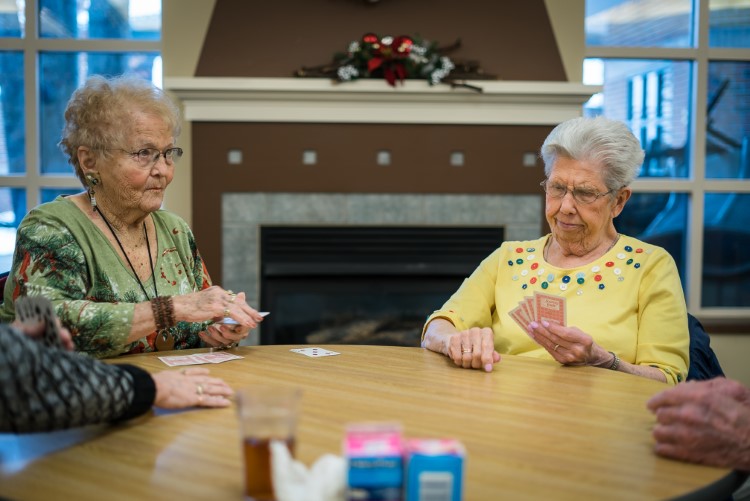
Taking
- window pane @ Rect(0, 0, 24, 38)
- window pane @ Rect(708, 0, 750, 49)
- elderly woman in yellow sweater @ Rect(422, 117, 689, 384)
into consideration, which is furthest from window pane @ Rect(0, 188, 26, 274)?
window pane @ Rect(708, 0, 750, 49)

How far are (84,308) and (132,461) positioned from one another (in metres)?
0.70

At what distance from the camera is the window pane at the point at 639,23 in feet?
15.3

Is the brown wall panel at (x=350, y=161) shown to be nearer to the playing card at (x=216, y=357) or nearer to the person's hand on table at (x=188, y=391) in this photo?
the playing card at (x=216, y=357)

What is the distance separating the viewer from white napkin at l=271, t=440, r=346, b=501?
0.80 m

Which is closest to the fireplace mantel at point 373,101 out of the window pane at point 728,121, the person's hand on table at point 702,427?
the window pane at point 728,121

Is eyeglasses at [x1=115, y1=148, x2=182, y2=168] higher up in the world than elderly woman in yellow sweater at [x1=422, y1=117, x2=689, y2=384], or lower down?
higher up

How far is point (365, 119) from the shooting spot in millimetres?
4121

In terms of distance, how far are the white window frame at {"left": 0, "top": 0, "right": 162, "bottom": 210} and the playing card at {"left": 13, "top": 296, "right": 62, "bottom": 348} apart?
11.8 ft

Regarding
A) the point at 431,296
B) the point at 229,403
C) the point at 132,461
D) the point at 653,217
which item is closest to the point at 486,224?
the point at 431,296

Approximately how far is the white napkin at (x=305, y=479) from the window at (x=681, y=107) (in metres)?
4.28

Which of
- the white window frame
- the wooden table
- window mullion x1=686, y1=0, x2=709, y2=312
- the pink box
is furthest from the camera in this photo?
window mullion x1=686, y1=0, x2=709, y2=312

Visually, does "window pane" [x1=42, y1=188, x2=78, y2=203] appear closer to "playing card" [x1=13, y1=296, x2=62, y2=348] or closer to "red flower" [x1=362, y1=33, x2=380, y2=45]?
"red flower" [x1=362, y1=33, x2=380, y2=45]

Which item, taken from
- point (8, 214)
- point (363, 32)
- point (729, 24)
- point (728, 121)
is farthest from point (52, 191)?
point (729, 24)

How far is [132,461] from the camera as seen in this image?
0.98 m
